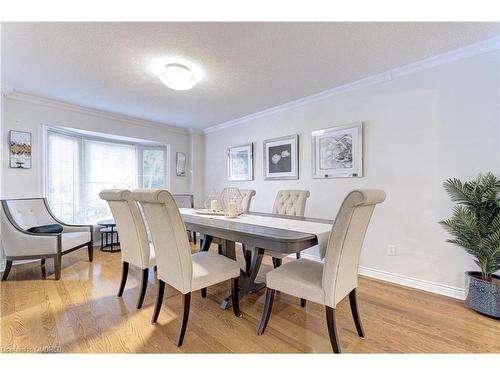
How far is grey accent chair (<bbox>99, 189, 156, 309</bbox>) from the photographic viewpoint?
194 cm

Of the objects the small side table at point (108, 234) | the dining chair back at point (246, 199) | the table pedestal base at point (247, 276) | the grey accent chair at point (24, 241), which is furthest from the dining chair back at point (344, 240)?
the small side table at point (108, 234)

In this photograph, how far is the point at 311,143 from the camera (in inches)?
129

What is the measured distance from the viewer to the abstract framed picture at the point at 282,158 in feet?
11.4

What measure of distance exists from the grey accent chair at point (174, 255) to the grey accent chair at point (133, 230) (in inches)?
12.5

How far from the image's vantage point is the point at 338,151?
2988mm

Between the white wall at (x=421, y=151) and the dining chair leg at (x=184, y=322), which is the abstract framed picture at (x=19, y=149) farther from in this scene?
the white wall at (x=421, y=151)

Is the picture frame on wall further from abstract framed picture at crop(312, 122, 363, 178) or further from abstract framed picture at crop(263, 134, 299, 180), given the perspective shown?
abstract framed picture at crop(312, 122, 363, 178)

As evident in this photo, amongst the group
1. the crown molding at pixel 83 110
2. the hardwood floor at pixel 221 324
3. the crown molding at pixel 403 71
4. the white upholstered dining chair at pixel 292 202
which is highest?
the crown molding at pixel 403 71

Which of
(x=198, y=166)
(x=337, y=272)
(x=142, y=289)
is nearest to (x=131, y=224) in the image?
(x=142, y=289)

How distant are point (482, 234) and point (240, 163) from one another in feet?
→ 10.7

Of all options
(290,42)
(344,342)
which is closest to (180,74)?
(290,42)
